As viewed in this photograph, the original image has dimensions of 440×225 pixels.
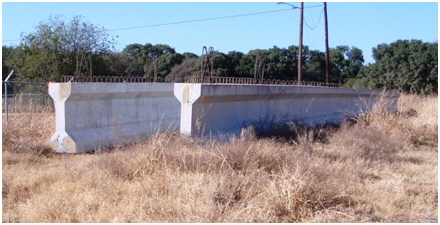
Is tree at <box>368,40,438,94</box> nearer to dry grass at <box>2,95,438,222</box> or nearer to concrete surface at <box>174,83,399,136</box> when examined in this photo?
concrete surface at <box>174,83,399,136</box>

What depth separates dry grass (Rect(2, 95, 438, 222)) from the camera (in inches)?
199

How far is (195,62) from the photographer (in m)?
29.9

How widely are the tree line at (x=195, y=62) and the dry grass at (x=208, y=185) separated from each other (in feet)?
25.4

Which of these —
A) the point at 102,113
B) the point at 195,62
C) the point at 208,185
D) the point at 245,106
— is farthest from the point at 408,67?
the point at 208,185

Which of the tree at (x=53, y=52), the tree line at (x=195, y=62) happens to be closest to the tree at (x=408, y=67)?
the tree line at (x=195, y=62)

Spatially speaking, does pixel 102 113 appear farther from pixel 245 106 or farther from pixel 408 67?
pixel 408 67

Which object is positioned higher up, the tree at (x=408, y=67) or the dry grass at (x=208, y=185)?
the tree at (x=408, y=67)

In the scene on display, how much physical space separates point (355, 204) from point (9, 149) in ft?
16.7

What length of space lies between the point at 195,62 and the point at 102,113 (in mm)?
21348

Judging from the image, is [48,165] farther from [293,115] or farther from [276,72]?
[276,72]

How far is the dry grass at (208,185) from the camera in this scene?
505 cm

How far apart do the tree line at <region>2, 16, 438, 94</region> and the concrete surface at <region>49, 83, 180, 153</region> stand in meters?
5.30

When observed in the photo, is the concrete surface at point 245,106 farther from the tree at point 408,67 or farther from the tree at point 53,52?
the tree at point 408,67

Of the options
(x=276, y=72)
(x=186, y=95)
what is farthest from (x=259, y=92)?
(x=276, y=72)
